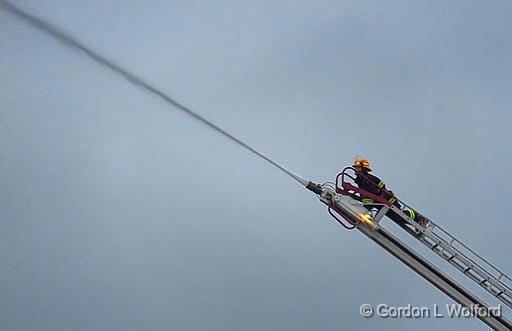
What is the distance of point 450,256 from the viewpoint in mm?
19188

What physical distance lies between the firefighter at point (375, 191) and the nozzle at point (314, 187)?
4.15 ft

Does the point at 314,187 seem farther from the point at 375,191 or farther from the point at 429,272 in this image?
the point at 429,272

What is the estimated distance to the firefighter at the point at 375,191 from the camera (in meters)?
19.5

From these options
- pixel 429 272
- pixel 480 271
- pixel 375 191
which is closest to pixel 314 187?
pixel 375 191

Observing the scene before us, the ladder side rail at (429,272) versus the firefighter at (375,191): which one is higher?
the firefighter at (375,191)

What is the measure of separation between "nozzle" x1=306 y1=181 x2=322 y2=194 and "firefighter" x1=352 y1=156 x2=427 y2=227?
49.8 inches

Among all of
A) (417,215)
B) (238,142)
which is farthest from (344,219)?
(238,142)

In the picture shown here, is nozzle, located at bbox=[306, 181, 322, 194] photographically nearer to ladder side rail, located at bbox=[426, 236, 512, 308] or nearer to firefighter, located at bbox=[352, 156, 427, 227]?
firefighter, located at bbox=[352, 156, 427, 227]

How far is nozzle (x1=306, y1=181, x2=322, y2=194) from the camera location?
19134 millimetres

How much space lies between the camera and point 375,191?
19875mm

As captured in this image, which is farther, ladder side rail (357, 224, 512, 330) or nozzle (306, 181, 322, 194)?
nozzle (306, 181, 322, 194)

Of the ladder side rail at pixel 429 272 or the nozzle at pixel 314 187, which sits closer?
the ladder side rail at pixel 429 272

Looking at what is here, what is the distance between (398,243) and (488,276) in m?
2.65

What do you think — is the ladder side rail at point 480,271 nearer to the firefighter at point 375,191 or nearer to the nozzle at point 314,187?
the firefighter at point 375,191
